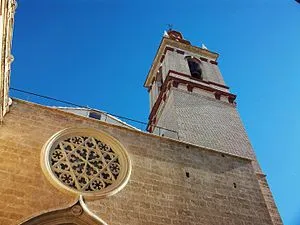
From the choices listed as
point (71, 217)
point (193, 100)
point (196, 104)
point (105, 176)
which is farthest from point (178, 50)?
point (71, 217)

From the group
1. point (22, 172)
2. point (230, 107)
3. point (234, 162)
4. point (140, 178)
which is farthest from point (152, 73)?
point (22, 172)

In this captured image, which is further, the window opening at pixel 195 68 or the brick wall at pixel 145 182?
the window opening at pixel 195 68

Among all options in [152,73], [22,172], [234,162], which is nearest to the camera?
[22,172]

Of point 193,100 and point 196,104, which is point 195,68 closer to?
point 193,100

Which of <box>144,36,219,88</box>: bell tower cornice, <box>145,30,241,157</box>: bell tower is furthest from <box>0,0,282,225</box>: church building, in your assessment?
<box>144,36,219,88</box>: bell tower cornice

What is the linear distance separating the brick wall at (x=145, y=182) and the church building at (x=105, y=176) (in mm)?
20

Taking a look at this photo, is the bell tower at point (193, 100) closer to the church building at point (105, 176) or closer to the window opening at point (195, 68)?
the window opening at point (195, 68)

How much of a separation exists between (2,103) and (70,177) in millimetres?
2205

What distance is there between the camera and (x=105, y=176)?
8766 millimetres

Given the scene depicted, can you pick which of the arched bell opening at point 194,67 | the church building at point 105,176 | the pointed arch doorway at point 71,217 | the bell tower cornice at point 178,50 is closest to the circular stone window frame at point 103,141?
the church building at point 105,176

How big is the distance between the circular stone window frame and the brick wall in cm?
12

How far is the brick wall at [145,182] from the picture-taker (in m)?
7.64

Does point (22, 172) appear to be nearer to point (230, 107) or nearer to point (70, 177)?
point (70, 177)

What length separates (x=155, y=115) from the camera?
1647 centimetres
